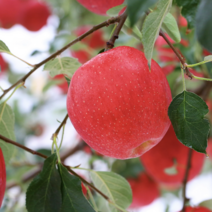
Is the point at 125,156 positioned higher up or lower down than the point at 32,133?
higher up

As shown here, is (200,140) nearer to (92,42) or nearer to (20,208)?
(20,208)

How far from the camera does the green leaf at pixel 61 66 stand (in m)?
0.57

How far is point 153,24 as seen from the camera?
37 centimetres

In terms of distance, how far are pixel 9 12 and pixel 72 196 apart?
4.64ft

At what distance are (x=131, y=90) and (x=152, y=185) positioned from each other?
2.94 feet

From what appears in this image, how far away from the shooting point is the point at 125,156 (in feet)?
1.56

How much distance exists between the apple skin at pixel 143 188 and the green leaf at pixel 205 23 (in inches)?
40.8

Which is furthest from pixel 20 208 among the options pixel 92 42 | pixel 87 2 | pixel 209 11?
pixel 209 11

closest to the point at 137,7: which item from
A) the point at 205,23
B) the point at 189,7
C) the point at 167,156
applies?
the point at 205,23

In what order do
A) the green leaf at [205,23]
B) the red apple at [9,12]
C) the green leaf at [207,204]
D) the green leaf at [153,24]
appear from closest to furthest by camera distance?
the green leaf at [205,23]
the green leaf at [153,24]
the green leaf at [207,204]
the red apple at [9,12]

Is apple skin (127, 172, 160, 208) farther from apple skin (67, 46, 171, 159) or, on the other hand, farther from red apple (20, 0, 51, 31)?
red apple (20, 0, 51, 31)

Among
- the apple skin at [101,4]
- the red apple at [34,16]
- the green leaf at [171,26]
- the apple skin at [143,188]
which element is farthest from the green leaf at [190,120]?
the red apple at [34,16]

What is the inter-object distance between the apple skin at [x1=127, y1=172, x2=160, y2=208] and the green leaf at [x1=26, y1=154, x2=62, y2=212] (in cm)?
77

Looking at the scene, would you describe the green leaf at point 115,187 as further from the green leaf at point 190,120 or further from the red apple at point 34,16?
the red apple at point 34,16
